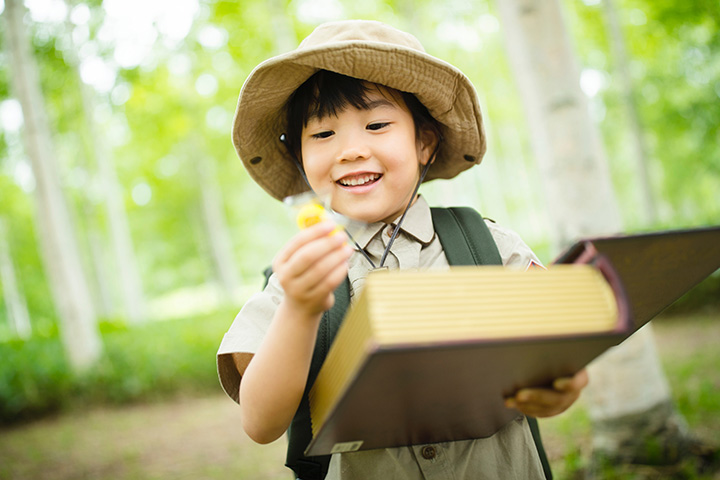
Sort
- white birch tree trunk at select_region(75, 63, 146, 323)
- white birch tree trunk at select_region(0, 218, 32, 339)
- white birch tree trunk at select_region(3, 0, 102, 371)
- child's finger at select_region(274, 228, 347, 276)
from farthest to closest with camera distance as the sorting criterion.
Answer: white birch tree trunk at select_region(0, 218, 32, 339) < white birch tree trunk at select_region(75, 63, 146, 323) < white birch tree trunk at select_region(3, 0, 102, 371) < child's finger at select_region(274, 228, 347, 276)

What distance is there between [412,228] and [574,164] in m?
1.94

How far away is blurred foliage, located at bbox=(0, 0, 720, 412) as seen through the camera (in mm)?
7896

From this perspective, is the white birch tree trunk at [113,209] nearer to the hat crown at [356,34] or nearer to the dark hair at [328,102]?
the dark hair at [328,102]

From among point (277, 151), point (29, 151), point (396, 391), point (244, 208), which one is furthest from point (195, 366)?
point (244, 208)

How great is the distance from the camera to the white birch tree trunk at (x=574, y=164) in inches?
121

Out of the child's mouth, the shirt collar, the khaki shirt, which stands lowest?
the khaki shirt

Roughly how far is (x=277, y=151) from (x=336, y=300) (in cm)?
68

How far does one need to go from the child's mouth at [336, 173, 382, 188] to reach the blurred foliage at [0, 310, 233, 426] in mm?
6210

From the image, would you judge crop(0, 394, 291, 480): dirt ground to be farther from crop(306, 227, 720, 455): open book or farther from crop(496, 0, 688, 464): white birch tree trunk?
crop(306, 227, 720, 455): open book

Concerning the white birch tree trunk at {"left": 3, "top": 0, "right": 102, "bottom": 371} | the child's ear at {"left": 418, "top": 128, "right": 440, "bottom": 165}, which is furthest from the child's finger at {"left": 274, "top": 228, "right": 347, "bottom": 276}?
the white birch tree trunk at {"left": 3, "top": 0, "right": 102, "bottom": 371}

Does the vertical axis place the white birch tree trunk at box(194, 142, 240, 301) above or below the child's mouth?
below

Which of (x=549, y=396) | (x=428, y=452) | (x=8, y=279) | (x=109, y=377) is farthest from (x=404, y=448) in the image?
(x=8, y=279)

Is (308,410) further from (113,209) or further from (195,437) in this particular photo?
(113,209)

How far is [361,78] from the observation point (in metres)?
1.47
